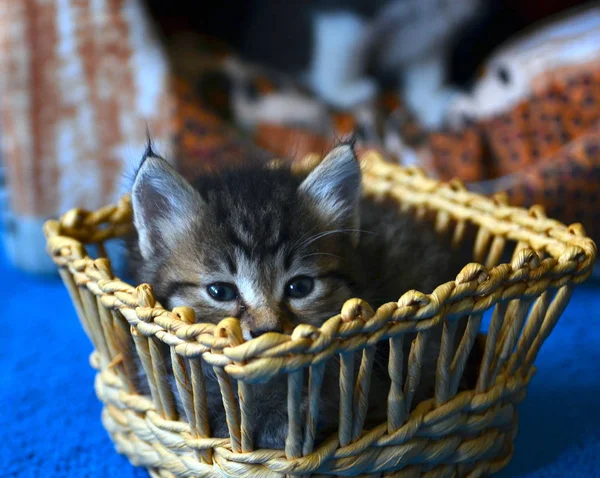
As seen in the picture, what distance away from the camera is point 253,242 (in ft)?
3.57

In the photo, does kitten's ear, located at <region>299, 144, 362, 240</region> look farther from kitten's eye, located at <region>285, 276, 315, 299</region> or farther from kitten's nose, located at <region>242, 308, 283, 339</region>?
kitten's nose, located at <region>242, 308, 283, 339</region>

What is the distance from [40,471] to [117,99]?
140cm

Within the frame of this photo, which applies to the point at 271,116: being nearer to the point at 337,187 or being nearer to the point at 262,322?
the point at 337,187

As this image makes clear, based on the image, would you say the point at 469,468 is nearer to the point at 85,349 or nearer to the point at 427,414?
the point at 427,414

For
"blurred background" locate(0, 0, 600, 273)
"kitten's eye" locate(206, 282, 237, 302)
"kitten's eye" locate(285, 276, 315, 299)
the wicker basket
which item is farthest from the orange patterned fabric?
"kitten's eye" locate(206, 282, 237, 302)

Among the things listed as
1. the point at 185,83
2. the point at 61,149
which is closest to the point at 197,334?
the point at 61,149

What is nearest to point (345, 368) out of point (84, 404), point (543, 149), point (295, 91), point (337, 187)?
point (337, 187)

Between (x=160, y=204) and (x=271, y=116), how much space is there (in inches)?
66.0

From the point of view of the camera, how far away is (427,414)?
3.35 feet

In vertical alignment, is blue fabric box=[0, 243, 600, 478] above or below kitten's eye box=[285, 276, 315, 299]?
below

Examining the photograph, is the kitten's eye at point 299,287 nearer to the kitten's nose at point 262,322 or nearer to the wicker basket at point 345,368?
the kitten's nose at point 262,322

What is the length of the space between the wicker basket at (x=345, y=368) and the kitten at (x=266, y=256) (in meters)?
0.07

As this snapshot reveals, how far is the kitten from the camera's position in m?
1.06

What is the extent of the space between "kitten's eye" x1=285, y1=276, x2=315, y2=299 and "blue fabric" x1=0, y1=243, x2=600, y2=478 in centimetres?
50
